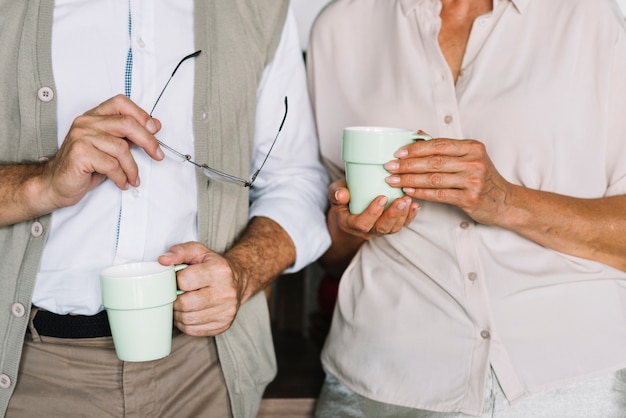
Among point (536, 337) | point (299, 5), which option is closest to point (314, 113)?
point (536, 337)

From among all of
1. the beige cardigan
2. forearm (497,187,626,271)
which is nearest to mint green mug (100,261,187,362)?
the beige cardigan

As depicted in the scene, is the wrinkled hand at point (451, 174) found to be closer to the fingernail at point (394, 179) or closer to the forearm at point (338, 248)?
the fingernail at point (394, 179)

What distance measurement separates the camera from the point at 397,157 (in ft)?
4.39

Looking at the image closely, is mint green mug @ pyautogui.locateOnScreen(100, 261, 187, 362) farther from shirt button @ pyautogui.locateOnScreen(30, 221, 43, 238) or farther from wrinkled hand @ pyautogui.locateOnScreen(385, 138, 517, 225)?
wrinkled hand @ pyautogui.locateOnScreen(385, 138, 517, 225)

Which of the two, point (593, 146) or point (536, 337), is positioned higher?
point (593, 146)

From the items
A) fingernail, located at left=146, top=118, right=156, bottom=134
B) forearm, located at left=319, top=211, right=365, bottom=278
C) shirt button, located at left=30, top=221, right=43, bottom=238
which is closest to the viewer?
fingernail, located at left=146, top=118, right=156, bottom=134

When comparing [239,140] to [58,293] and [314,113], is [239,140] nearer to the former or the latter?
[314,113]

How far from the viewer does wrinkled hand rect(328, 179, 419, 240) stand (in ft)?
4.58

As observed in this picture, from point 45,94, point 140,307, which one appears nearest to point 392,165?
point 140,307

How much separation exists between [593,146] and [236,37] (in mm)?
706

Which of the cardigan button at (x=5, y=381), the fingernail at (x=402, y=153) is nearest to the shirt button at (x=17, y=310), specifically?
the cardigan button at (x=5, y=381)

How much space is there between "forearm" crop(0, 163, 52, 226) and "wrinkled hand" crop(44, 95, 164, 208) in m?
0.03

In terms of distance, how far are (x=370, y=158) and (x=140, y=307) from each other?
17.3 inches

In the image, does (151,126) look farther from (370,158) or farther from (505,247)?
(505,247)
